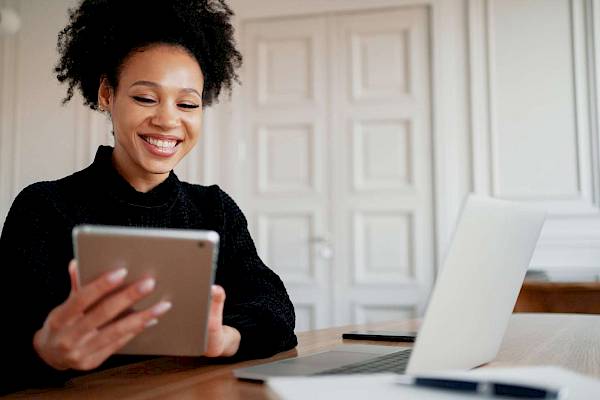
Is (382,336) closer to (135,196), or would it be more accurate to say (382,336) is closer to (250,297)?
(250,297)

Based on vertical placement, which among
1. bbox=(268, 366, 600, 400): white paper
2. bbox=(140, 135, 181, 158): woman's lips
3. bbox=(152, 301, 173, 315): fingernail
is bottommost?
bbox=(268, 366, 600, 400): white paper

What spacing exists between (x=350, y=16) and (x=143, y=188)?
2606mm

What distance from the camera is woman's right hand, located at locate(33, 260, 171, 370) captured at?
2.59ft

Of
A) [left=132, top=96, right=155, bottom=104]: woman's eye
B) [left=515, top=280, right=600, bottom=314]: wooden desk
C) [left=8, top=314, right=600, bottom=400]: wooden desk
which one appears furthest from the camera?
[left=515, top=280, right=600, bottom=314]: wooden desk

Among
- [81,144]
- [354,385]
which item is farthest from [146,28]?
[81,144]

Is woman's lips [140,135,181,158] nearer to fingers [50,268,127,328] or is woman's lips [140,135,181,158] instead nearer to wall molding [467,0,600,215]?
fingers [50,268,127,328]

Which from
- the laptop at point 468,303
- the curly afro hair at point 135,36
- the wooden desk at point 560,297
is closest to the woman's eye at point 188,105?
the curly afro hair at point 135,36

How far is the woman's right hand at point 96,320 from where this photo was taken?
0.79 m

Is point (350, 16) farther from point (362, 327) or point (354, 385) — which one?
point (354, 385)

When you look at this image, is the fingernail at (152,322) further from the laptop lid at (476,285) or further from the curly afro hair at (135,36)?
the curly afro hair at (135,36)

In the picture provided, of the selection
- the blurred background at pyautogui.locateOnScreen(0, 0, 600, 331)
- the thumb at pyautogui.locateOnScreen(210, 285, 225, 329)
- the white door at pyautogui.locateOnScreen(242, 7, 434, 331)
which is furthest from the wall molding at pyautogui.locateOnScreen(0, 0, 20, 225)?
the thumb at pyautogui.locateOnScreen(210, 285, 225, 329)

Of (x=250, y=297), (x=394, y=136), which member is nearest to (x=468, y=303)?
(x=250, y=297)

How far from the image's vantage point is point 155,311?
81 cm

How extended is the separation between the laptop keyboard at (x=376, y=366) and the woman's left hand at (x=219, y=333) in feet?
0.57
